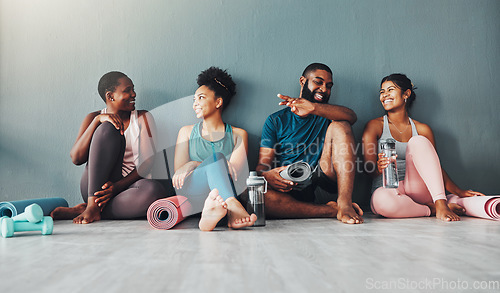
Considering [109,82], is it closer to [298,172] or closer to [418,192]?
[298,172]

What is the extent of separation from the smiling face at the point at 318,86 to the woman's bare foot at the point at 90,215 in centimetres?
124

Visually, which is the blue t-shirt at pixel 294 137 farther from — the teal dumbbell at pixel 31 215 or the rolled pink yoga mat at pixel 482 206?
the teal dumbbell at pixel 31 215

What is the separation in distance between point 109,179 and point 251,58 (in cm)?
109

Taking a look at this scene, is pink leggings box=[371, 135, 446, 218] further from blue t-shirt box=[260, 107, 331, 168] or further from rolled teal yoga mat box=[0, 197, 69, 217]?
rolled teal yoga mat box=[0, 197, 69, 217]

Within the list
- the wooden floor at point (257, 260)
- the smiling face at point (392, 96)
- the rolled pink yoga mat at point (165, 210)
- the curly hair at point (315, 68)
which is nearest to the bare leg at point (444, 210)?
the wooden floor at point (257, 260)

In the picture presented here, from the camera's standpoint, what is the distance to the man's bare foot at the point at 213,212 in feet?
4.31

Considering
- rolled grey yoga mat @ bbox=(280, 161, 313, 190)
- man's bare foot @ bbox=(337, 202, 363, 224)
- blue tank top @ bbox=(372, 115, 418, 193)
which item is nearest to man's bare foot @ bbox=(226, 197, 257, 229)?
rolled grey yoga mat @ bbox=(280, 161, 313, 190)

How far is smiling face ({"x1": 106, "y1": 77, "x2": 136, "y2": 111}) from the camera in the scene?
6.48 ft

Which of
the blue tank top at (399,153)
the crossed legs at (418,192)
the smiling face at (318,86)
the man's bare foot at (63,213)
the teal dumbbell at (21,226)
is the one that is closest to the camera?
the teal dumbbell at (21,226)

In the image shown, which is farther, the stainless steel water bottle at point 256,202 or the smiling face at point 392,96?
the smiling face at point 392,96

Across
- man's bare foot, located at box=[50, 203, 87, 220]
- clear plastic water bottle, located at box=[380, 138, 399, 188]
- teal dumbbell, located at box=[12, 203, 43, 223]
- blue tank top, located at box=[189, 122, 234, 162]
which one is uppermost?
blue tank top, located at box=[189, 122, 234, 162]

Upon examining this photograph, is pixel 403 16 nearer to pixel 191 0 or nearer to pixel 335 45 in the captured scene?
pixel 335 45

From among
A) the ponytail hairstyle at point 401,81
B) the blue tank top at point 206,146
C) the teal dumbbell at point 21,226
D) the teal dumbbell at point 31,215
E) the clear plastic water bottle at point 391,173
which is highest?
the ponytail hairstyle at point 401,81

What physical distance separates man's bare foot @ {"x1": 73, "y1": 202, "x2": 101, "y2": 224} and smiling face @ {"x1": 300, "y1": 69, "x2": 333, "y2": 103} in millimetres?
1239
